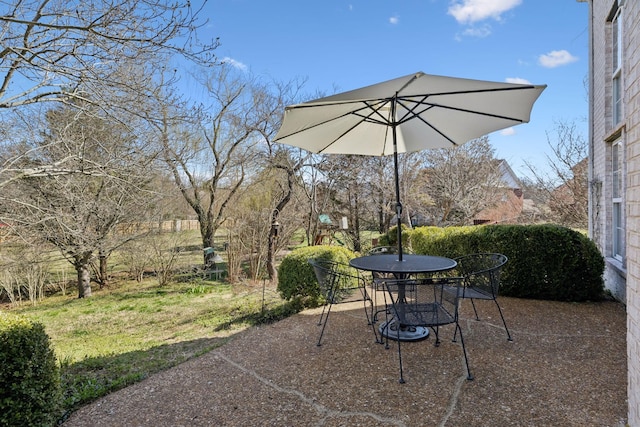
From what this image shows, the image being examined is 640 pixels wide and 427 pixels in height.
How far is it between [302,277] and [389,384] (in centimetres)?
250

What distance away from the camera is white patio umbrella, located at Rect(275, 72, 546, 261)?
290 cm

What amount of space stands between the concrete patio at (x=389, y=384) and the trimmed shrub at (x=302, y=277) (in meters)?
1.18

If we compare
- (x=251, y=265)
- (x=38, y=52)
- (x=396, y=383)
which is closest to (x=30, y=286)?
(x=251, y=265)

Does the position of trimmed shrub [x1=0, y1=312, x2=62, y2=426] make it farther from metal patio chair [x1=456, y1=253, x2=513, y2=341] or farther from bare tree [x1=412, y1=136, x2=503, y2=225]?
bare tree [x1=412, y1=136, x2=503, y2=225]

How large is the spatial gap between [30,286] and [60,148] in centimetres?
412

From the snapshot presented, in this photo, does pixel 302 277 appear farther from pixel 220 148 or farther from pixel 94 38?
pixel 220 148

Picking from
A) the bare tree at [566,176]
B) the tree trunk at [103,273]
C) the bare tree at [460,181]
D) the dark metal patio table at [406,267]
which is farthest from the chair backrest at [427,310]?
the tree trunk at [103,273]

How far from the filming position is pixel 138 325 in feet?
19.1

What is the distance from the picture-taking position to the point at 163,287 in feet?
30.0

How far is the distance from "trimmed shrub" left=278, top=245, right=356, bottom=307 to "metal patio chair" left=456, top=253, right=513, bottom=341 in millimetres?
1839

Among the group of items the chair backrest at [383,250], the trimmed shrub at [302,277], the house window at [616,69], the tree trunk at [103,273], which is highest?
the house window at [616,69]

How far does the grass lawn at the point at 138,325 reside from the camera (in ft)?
10.5

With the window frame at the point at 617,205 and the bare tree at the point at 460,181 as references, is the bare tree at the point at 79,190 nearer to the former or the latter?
the window frame at the point at 617,205

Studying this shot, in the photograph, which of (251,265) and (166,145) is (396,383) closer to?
(251,265)
